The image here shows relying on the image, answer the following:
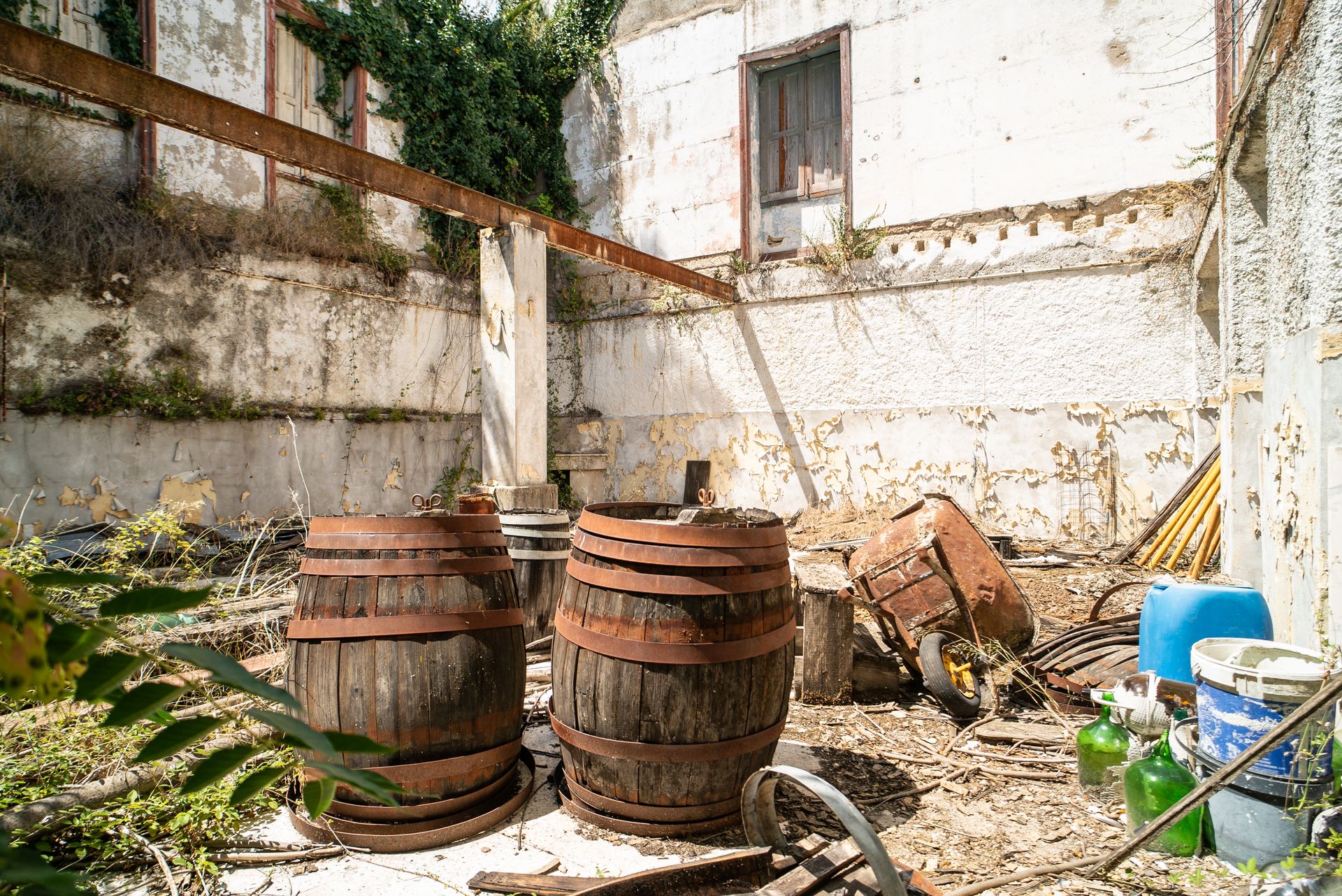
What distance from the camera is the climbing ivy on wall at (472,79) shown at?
9414mm

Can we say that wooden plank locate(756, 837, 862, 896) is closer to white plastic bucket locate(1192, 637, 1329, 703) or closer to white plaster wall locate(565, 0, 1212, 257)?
white plastic bucket locate(1192, 637, 1329, 703)

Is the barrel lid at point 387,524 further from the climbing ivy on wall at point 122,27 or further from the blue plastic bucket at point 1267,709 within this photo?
the climbing ivy on wall at point 122,27

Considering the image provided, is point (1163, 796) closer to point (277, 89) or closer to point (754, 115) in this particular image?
point (754, 115)

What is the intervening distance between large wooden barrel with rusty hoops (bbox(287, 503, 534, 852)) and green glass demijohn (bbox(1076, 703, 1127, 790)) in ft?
7.90

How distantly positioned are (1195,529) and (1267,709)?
15.8 feet

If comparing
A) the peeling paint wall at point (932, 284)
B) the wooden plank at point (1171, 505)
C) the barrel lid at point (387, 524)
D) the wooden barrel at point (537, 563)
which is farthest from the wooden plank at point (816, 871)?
the peeling paint wall at point (932, 284)

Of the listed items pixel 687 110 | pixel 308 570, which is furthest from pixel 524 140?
pixel 308 570

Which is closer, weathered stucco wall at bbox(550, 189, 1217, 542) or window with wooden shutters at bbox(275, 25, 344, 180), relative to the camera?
weathered stucco wall at bbox(550, 189, 1217, 542)

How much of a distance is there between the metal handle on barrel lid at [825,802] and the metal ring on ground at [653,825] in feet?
1.14

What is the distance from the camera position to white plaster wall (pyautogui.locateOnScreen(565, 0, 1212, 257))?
24.3 feet

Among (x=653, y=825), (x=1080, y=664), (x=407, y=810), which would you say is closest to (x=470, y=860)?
(x=407, y=810)

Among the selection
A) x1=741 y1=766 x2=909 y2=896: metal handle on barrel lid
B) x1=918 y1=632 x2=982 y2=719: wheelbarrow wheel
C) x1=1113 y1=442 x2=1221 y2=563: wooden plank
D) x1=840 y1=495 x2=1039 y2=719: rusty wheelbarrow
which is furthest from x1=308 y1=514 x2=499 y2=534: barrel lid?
x1=1113 y1=442 x2=1221 y2=563: wooden plank

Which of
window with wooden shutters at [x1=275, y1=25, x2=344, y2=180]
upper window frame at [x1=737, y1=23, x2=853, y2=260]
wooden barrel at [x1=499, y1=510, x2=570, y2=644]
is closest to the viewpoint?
wooden barrel at [x1=499, y1=510, x2=570, y2=644]

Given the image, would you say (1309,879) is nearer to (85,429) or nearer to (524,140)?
(85,429)
